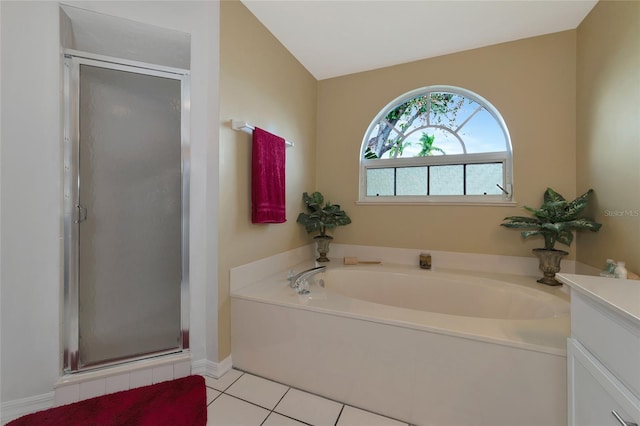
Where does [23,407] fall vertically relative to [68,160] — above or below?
below

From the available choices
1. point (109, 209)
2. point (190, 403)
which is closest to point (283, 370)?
point (190, 403)

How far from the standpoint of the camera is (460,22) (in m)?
1.70

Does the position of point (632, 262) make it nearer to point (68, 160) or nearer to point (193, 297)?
point (193, 297)

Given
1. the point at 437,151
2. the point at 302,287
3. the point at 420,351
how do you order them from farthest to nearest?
the point at 437,151
the point at 302,287
the point at 420,351

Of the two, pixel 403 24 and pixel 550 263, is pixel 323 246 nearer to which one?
pixel 550 263

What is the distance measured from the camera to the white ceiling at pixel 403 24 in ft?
5.12

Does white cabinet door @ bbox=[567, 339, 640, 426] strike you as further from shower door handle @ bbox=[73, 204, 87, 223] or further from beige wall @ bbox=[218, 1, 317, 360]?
shower door handle @ bbox=[73, 204, 87, 223]

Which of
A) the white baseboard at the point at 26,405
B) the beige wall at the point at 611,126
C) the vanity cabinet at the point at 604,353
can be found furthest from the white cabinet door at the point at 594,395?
the white baseboard at the point at 26,405

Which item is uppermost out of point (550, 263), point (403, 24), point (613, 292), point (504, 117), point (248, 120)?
point (403, 24)

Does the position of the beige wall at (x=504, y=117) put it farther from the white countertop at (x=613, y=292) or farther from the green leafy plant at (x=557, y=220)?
the white countertop at (x=613, y=292)

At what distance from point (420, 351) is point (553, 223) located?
1.28 metres

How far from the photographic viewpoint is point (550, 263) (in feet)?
5.38

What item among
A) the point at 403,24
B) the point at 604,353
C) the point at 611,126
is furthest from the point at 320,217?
the point at 611,126

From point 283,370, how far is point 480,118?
2344 mm
